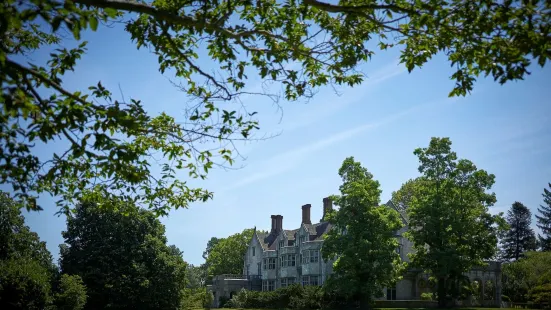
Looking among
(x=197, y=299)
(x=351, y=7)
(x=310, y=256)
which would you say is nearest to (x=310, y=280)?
(x=310, y=256)

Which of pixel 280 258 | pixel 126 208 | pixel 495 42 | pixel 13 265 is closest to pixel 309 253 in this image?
pixel 280 258

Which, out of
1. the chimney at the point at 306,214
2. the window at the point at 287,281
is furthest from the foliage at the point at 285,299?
the chimney at the point at 306,214

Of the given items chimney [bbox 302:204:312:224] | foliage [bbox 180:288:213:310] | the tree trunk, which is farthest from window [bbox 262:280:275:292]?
the tree trunk

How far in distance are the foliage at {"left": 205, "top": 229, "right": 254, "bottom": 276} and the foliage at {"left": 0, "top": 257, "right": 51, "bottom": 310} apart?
154ft

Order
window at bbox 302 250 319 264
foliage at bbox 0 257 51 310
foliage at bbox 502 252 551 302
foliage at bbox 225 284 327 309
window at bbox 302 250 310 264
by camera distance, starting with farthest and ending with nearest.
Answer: foliage at bbox 502 252 551 302, window at bbox 302 250 310 264, window at bbox 302 250 319 264, foliage at bbox 225 284 327 309, foliage at bbox 0 257 51 310

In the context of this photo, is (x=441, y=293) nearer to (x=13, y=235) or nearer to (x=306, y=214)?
(x=306, y=214)

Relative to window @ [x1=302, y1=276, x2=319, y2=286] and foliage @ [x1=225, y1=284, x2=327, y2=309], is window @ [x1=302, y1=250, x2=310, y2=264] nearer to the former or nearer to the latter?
window @ [x1=302, y1=276, x2=319, y2=286]

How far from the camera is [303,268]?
183ft

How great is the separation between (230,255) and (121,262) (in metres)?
38.7

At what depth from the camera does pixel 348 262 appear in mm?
37094

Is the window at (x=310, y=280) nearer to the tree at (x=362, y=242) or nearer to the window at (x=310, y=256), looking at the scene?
the window at (x=310, y=256)

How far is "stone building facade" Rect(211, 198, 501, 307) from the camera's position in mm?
47031

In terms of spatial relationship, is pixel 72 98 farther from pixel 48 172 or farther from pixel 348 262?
pixel 348 262

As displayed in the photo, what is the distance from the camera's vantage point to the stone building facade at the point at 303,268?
4703 centimetres
